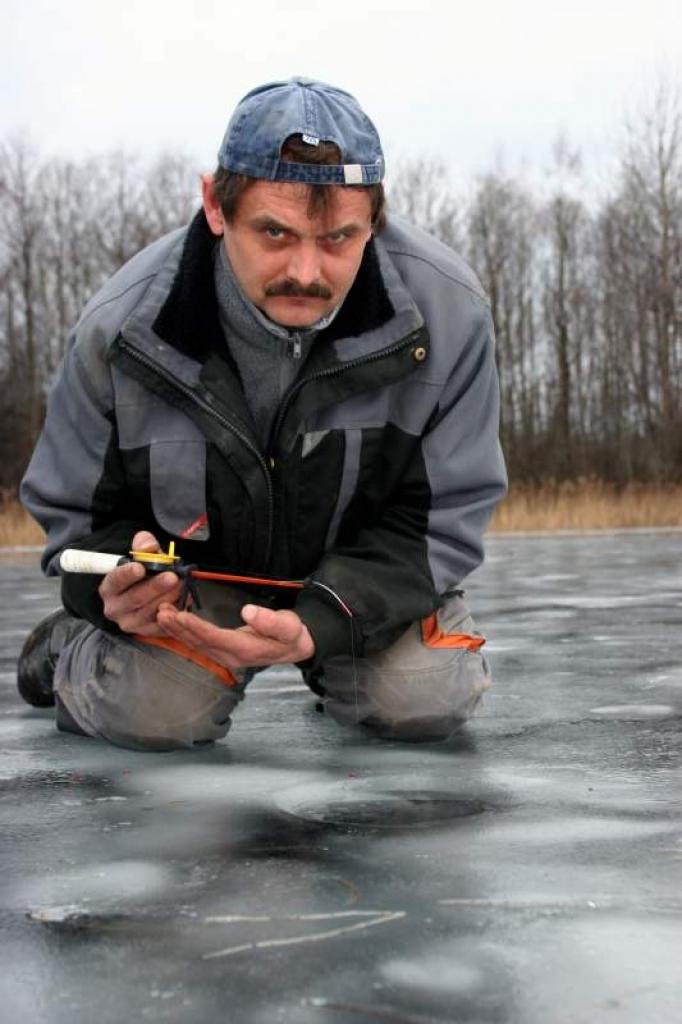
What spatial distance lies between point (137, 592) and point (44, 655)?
0.70 m

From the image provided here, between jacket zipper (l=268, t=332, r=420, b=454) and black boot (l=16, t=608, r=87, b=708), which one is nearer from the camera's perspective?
jacket zipper (l=268, t=332, r=420, b=454)

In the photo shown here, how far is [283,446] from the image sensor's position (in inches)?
110

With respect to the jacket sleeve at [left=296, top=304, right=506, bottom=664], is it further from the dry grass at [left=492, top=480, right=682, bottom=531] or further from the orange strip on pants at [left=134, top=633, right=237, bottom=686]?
the dry grass at [left=492, top=480, right=682, bottom=531]

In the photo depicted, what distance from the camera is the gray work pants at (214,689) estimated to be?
114 inches

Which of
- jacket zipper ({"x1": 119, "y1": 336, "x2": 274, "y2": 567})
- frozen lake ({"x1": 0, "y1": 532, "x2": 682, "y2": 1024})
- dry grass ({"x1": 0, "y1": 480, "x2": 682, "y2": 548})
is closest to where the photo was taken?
frozen lake ({"x1": 0, "y1": 532, "x2": 682, "y2": 1024})

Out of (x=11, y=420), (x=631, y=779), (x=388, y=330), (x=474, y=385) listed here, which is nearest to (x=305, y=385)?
(x=388, y=330)

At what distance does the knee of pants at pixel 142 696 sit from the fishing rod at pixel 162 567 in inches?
7.2

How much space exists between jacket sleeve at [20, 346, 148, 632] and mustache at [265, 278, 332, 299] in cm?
40

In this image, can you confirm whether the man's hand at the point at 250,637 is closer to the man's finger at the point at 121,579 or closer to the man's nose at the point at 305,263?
the man's finger at the point at 121,579

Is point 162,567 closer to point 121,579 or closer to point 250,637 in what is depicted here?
point 121,579

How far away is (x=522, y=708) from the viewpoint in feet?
10.8

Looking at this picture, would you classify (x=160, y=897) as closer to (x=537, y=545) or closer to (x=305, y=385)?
(x=305, y=385)

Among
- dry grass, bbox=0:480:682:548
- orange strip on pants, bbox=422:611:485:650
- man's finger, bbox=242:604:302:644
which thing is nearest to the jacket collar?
man's finger, bbox=242:604:302:644

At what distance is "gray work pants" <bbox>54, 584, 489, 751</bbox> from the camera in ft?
9.52
